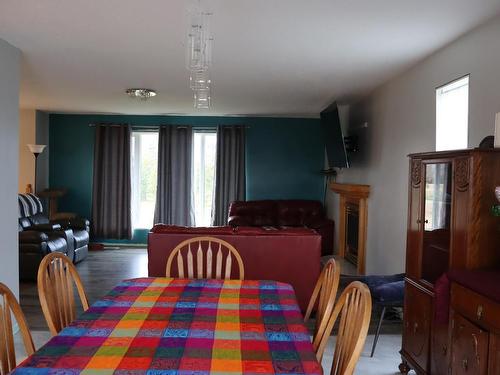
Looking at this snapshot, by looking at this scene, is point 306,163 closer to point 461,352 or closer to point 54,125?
point 54,125

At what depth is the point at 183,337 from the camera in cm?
151

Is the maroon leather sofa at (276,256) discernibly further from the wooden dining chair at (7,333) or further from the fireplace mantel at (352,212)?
the wooden dining chair at (7,333)

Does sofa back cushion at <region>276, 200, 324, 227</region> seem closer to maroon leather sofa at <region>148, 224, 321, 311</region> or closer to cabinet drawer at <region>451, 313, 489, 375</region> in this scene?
maroon leather sofa at <region>148, 224, 321, 311</region>

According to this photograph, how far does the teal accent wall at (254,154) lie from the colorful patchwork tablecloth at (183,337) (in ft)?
19.8

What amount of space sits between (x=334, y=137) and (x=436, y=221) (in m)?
3.50

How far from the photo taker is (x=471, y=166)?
7.41 feet

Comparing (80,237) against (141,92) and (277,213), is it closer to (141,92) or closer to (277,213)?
(141,92)

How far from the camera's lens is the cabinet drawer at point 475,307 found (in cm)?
186

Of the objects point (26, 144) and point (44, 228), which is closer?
point (44, 228)

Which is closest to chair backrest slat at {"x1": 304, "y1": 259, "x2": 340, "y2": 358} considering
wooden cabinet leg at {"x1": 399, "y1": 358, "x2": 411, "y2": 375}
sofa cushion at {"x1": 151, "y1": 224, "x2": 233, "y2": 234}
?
wooden cabinet leg at {"x1": 399, "y1": 358, "x2": 411, "y2": 375}

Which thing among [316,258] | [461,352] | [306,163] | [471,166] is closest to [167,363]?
[461,352]

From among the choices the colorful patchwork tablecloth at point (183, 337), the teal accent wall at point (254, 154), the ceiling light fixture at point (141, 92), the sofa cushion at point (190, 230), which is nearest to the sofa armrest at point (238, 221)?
the teal accent wall at point (254, 154)

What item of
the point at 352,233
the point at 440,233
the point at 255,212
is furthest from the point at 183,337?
the point at 255,212

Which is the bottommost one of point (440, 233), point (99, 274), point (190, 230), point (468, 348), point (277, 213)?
point (99, 274)
